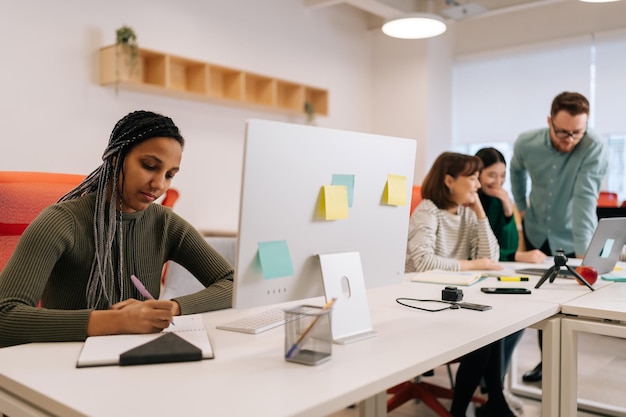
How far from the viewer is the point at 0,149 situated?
343 cm

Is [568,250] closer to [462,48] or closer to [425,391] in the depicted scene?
[425,391]

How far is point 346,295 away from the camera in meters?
1.28

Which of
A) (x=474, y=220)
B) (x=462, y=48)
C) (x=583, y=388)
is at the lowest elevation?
(x=583, y=388)

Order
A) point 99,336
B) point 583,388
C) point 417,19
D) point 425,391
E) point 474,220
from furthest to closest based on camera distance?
point 417,19 < point 583,388 < point 474,220 < point 425,391 < point 99,336

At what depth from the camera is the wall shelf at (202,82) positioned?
3828mm

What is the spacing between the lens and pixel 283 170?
1.12 meters

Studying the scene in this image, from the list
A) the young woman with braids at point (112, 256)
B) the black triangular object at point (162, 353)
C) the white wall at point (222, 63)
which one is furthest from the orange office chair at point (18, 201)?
the white wall at point (222, 63)

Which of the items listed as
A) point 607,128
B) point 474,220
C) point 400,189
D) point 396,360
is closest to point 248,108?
point 474,220

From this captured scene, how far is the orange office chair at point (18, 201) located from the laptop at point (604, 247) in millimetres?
1699

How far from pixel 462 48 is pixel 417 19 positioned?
2717mm

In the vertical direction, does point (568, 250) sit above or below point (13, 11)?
below

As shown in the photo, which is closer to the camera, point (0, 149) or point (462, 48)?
point (0, 149)

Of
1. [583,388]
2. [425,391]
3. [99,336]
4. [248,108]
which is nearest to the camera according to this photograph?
[99,336]

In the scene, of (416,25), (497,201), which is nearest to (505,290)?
(497,201)
